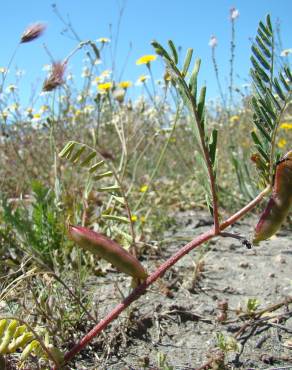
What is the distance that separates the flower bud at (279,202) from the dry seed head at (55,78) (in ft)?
3.60

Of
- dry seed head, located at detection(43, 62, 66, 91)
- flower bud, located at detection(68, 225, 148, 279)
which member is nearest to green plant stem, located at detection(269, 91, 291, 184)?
flower bud, located at detection(68, 225, 148, 279)

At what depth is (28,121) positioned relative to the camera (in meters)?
3.54

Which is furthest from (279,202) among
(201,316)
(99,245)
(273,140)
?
Result: (201,316)

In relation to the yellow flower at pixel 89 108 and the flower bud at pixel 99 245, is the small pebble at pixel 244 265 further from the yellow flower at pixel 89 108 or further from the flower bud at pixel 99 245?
the yellow flower at pixel 89 108

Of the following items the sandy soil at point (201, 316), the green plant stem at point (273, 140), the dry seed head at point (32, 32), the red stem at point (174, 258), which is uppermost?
the dry seed head at point (32, 32)

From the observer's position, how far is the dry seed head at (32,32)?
65.2 inches

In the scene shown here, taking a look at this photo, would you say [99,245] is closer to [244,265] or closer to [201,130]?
[201,130]

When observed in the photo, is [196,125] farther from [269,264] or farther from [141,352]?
[269,264]

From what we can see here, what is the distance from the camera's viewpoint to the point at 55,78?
1.75m

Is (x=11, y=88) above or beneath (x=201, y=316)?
above

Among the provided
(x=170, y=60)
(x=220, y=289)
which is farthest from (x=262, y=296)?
(x=170, y=60)

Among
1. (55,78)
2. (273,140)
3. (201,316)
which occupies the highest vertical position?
(55,78)

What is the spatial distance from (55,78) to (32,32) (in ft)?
0.59

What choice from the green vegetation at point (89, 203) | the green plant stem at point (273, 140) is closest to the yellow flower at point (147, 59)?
the green vegetation at point (89, 203)
